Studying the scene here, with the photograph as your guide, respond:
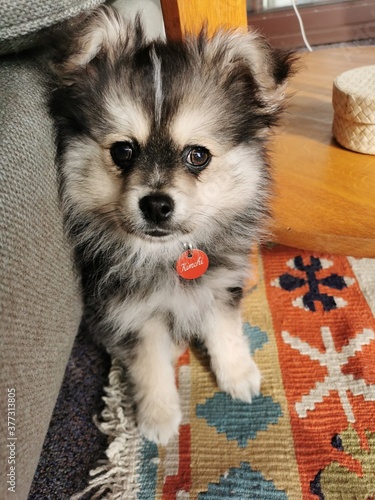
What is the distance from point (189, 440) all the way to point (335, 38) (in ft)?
6.56

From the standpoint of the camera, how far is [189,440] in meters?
1.34

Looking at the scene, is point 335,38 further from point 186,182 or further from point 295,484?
point 295,484

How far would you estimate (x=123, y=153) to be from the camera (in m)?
1.12

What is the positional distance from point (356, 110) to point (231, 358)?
3.04 ft

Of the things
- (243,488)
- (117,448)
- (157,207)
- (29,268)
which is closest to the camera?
(29,268)

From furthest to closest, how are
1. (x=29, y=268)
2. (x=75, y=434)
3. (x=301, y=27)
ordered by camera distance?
(x=301, y=27) → (x=75, y=434) → (x=29, y=268)

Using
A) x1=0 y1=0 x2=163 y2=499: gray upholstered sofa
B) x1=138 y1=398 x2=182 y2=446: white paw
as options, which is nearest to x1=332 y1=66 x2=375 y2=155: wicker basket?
x1=0 y1=0 x2=163 y2=499: gray upholstered sofa

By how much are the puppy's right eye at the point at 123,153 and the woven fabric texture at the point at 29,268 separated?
163mm

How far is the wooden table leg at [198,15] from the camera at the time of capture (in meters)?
1.37

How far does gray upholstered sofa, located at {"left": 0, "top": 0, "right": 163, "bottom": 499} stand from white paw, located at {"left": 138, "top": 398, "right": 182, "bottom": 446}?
397 mm

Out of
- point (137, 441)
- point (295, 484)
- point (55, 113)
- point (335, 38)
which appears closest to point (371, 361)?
point (295, 484)

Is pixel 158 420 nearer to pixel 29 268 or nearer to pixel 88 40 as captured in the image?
pixel 29 268

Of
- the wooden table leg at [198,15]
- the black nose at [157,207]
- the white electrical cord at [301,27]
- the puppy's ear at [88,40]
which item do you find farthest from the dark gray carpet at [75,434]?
the white electrical cord at [301,27]

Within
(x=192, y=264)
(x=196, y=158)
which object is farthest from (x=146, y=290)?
(x=196, y=158)
